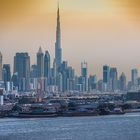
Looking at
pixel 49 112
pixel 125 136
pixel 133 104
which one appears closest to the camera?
pixel 125 136

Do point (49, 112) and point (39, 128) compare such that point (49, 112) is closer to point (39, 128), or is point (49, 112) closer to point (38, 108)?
point (38, 108)

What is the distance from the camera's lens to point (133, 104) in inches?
4316

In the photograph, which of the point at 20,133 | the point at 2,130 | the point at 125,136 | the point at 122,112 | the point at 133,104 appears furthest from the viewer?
the point at 133,104

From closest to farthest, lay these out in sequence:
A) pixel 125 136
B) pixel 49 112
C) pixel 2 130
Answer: pixel 125 136 → pixel 2 130 → pixel 49 112

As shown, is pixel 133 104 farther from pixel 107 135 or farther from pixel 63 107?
pixel 107 135

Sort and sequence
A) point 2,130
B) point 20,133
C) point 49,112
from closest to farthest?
point 20,133
point 2,130
point 49,112

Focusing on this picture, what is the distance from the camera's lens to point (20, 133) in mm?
56875

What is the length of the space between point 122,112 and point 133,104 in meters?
18.0

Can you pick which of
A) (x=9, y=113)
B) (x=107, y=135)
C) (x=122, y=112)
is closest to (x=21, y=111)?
(x=9, y=113)

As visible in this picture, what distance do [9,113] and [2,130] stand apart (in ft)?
88.0

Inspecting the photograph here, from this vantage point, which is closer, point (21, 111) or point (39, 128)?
point (39, 128)

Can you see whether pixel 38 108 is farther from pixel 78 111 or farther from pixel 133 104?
pixel 133 104

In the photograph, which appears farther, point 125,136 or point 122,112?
point 122,112

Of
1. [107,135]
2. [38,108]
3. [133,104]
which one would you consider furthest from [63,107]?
[107,135]
